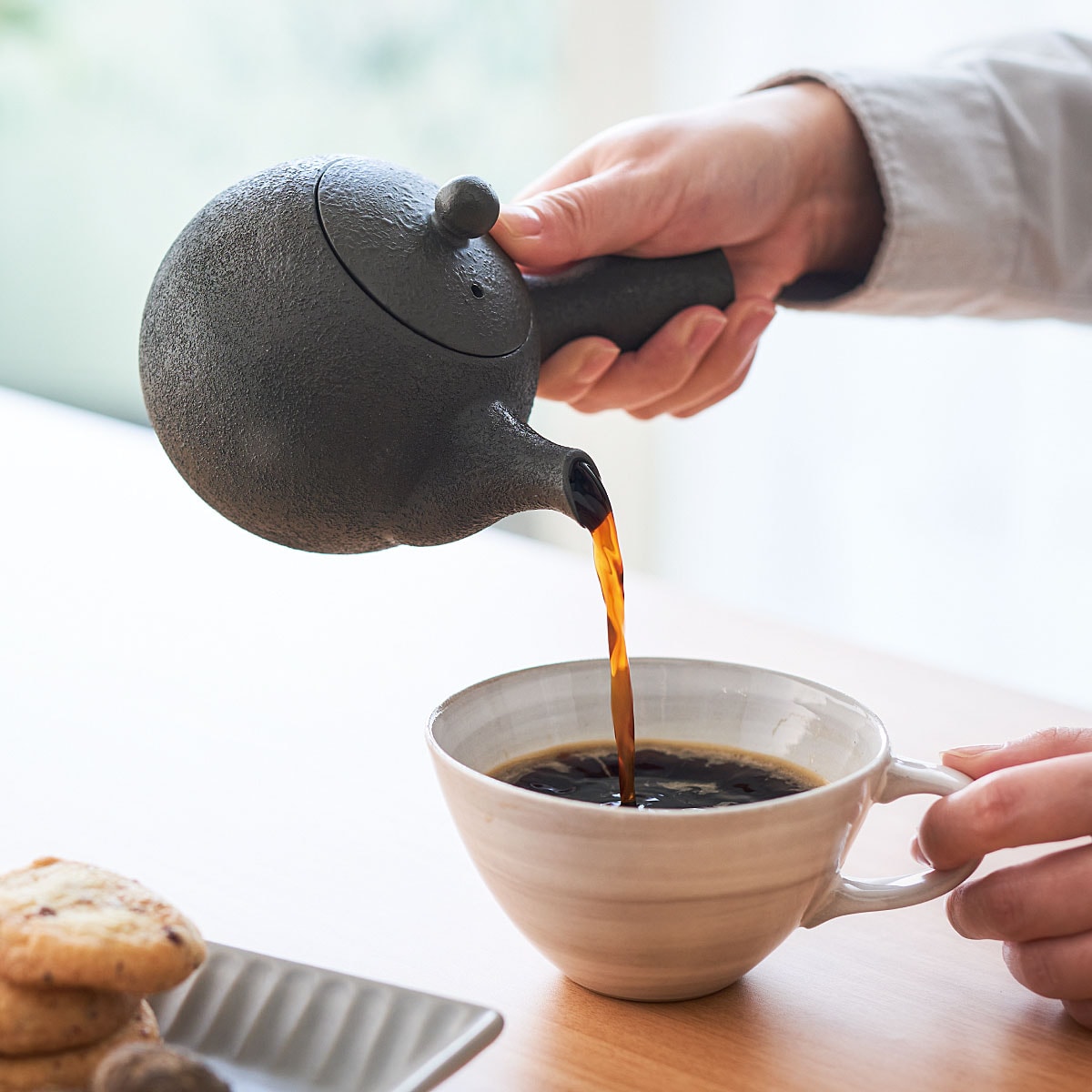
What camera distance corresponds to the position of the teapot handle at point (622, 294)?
0.82 metres

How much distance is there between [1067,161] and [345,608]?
80 cm

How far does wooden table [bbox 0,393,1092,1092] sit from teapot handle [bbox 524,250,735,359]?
1.00 ft

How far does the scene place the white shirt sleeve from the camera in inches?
46.1

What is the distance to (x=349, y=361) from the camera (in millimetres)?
652

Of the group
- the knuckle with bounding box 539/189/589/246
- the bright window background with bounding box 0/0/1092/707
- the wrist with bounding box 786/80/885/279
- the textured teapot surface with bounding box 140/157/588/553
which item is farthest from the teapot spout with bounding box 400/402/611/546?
the bright window background with bounding box 0/0/1092/707

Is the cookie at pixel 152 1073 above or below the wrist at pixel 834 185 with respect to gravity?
below

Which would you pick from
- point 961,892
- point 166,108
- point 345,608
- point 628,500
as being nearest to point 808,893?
point 961,892

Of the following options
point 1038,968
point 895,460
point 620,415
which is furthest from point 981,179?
point 620,415

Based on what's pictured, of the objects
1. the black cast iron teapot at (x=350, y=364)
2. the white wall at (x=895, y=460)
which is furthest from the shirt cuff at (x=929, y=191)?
the white wall at (x=895, y=460)

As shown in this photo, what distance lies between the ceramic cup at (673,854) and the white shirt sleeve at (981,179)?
25.7 inches

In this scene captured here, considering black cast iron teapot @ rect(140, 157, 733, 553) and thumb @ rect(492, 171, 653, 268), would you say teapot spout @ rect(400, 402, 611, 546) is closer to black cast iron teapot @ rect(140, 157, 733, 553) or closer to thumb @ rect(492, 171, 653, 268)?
black cast iron teapot @ rect(140, 157, 733, 553)

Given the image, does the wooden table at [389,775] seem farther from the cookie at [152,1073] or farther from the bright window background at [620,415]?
the bright window background at [620,415]

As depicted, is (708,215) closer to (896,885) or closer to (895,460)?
(896,885)

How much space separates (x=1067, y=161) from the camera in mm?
1250
